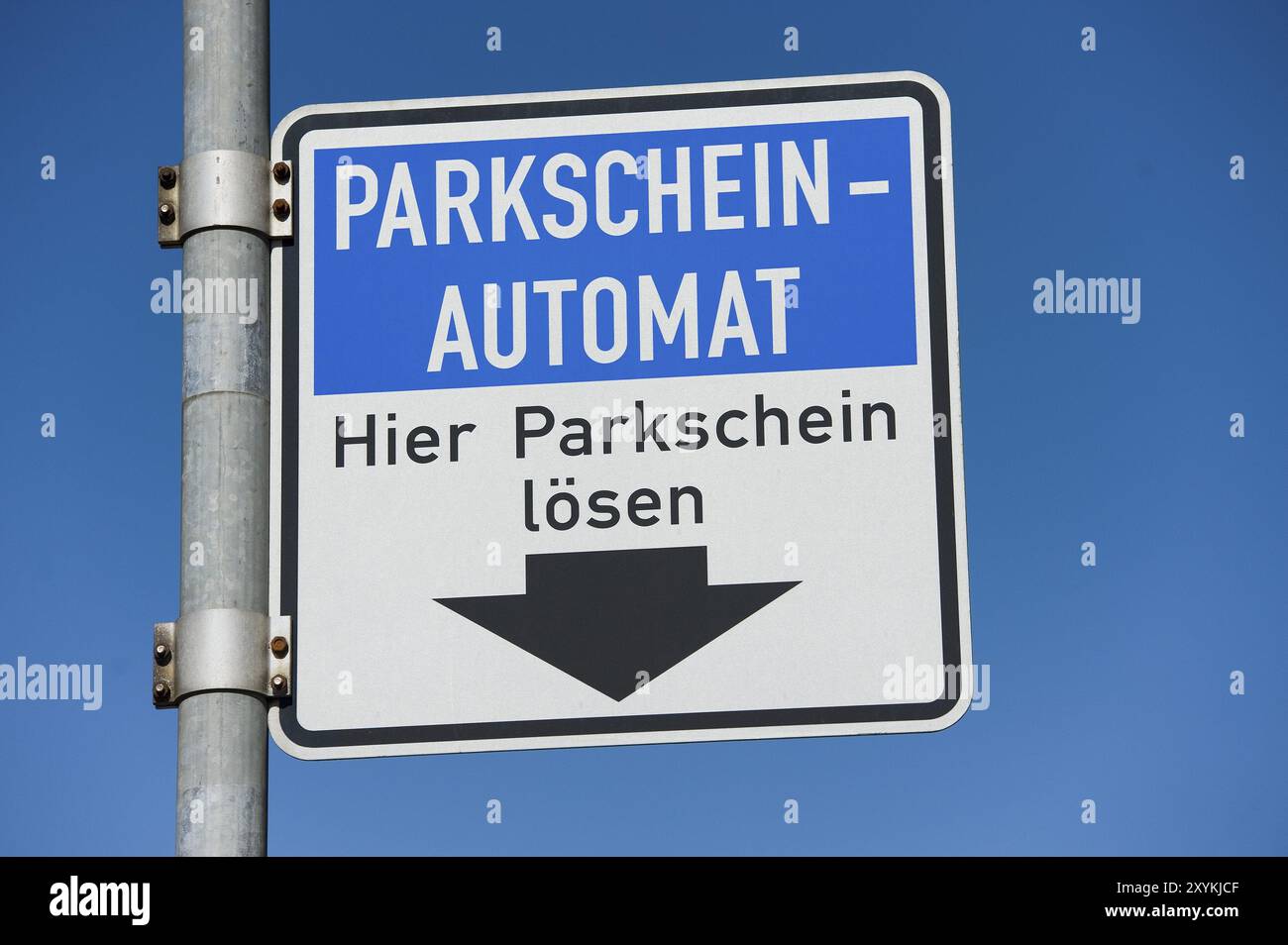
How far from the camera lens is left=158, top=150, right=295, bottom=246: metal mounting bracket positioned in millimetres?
3262

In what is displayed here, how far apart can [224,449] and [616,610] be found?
0.77 m

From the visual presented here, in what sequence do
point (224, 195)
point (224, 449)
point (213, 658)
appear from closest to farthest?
point (213, 658)
point (224, 449)
point (224, 195)

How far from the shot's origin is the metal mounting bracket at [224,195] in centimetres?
326

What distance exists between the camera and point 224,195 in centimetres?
326

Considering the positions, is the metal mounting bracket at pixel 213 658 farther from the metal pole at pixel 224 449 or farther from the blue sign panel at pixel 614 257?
the blue sign panel at pixel 614 257

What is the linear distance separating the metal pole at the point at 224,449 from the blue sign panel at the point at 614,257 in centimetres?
17

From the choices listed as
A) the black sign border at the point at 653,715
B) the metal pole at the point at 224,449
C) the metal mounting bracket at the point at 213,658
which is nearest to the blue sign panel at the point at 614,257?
the black sign border at the point at 653,715

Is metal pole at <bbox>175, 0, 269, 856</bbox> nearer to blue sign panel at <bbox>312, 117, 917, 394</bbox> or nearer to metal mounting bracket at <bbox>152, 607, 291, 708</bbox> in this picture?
metal mounting bracket at <bbox>152, 607, 291, 708</bbox>

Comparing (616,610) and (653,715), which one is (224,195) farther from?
(653,715)

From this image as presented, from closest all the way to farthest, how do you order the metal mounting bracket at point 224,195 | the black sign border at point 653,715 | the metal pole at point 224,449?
the metal pole at point 224,449
the black sign border at point 653,715
the metal mounting bracket at point 224,195

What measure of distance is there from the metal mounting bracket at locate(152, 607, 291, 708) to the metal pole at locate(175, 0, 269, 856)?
0.07 ft

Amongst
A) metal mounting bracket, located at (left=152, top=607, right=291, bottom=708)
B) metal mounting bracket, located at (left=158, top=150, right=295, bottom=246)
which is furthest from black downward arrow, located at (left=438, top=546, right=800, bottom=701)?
metal mounting bracket, located at (left=158, top=150, right=295, bottom=246)

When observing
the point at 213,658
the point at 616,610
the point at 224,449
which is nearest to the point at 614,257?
the point at 616,610

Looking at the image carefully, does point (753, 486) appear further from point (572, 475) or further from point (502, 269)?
point (502, 269)
